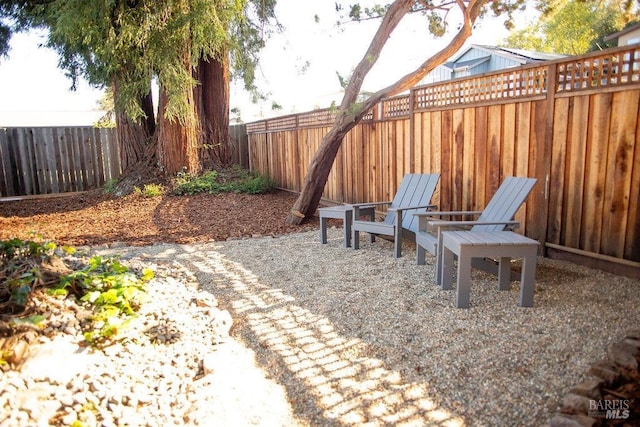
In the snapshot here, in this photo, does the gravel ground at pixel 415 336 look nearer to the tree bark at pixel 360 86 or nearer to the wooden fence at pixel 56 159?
the tree bark at pixel 360 86

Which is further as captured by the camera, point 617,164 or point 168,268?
point 168,268

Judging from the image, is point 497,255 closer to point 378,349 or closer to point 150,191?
point 378,349

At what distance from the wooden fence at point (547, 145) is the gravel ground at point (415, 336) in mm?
376

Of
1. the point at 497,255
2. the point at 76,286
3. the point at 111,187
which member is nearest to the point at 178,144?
the point at 111,187

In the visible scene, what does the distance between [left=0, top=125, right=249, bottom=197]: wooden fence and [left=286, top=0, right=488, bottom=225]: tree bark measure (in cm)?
424

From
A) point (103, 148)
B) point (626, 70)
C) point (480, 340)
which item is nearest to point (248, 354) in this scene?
point (480, 340)

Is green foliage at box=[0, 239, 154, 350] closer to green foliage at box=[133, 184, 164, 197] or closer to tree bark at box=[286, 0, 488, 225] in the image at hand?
tree bark at box=[286, 0, 488, 225]

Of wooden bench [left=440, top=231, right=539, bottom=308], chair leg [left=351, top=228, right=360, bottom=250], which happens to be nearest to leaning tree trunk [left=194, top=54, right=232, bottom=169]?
chair leg [left=351, top=228, right=360, bottom=250]

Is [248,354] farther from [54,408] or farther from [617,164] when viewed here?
[617,164]

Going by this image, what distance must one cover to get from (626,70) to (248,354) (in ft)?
11.4

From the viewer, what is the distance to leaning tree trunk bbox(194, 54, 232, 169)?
971 centimetres

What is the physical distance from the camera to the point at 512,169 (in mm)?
4551

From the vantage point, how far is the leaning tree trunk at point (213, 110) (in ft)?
31.9

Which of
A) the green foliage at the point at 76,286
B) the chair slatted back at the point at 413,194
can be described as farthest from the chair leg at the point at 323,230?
the green foliage at the point at 76,286
